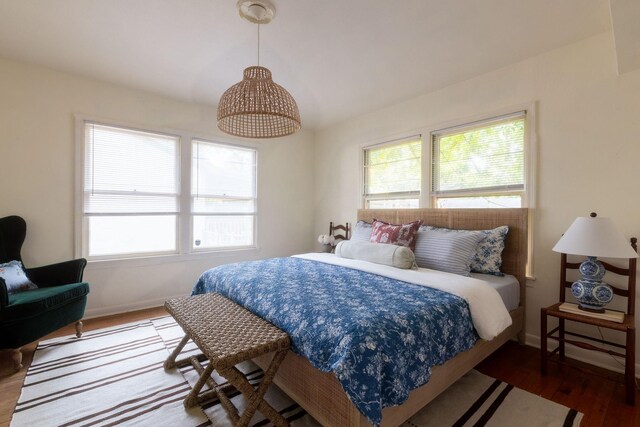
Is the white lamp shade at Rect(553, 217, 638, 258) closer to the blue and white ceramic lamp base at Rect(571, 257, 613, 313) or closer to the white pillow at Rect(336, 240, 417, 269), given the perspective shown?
the blue and white ceramic lamp base at Rect(571, 257, 613, 313)

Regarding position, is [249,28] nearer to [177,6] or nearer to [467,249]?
[177,6]

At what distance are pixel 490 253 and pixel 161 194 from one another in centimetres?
356

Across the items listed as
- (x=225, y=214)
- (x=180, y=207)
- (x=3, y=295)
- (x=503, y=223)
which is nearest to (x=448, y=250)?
(x=503, y=223)

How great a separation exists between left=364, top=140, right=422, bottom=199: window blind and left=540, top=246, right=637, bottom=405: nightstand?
1676mm

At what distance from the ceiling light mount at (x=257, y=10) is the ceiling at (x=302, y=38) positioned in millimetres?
64

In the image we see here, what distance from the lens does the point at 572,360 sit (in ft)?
7.73

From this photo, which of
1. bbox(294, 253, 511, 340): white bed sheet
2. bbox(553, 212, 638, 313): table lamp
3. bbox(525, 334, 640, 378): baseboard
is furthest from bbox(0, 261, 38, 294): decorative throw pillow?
bbox(525, 334, 640, 378): baseboard

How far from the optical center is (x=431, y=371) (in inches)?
61.9

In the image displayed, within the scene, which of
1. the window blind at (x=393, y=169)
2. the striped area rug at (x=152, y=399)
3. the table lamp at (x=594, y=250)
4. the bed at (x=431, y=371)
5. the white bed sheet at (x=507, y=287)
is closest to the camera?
the bed at (x=431, y=371)

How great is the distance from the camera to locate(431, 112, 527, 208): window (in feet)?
9.00

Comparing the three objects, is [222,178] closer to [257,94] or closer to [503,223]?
[257,94]

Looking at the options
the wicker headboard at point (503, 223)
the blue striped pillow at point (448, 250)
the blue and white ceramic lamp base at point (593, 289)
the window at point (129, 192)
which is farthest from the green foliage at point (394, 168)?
the window at point (129, 192)

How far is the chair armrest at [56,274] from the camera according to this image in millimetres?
2658

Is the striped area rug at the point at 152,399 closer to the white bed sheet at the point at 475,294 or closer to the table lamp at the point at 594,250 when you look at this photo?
the white bed sheet at the point at 475,294
